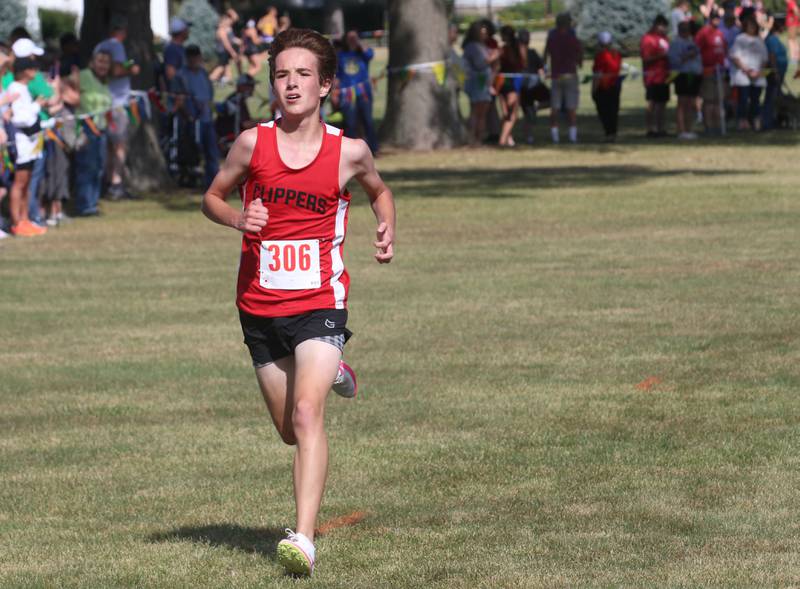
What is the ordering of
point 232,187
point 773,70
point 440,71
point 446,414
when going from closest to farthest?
1. point 232,187
2. point 446,414
3. point 440,71
4. point 773,70

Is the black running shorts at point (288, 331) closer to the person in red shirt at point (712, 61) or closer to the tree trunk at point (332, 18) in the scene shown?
the person in red shirt at point (712, 61)

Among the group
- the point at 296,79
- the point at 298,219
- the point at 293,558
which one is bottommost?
the point at 293,558

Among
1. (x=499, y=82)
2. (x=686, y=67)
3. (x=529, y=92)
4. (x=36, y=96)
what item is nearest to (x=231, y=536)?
(x=36, y=96)

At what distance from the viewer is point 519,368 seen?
463 inches

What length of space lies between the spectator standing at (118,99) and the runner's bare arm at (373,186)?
17.4 m

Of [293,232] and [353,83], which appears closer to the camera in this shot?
[293,232]

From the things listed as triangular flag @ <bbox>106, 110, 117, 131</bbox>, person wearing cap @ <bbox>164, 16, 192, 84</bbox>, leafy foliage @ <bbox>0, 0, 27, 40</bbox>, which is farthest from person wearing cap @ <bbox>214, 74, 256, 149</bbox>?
leafy foliage @ <bbox>0, 0, 27, 40</bbox>

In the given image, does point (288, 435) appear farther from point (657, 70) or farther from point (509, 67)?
point (657, 70)

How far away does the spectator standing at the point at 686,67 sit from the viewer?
32531mm

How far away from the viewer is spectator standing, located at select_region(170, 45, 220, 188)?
2588 centimetres

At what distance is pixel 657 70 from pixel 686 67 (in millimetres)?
601

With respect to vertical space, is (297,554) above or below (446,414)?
above

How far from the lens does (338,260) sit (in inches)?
271

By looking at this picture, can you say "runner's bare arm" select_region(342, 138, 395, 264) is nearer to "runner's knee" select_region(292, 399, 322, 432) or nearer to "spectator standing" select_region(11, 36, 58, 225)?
"runner's knee" select_region(292, 399, 322, 432)
